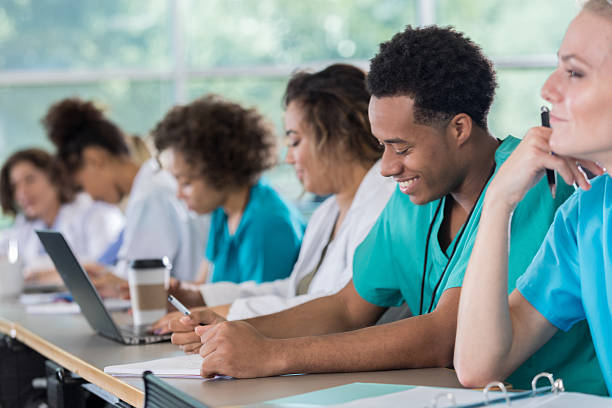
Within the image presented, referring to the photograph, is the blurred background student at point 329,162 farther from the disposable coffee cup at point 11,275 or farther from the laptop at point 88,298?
the disposable coffee cup at point 11,275

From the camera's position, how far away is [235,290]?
7.75 ft

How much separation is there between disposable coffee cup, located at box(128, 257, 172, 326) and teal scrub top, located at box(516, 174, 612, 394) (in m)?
1.01

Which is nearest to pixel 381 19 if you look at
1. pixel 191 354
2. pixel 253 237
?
pixel 253 237

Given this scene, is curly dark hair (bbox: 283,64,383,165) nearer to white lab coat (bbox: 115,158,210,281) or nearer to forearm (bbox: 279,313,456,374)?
forearm (bbox: 279,313,456,374)

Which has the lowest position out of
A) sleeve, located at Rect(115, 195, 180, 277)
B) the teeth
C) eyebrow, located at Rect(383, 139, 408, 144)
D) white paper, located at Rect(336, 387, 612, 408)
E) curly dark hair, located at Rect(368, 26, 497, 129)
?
white paper, located at Rect(336, 387, 612, 408)

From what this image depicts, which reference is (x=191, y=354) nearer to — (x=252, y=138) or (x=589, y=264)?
(x=589, y=264)

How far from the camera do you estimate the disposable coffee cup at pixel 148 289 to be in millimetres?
1986

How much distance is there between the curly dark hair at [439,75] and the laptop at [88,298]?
78 centimetres

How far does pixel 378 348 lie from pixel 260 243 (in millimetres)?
1408

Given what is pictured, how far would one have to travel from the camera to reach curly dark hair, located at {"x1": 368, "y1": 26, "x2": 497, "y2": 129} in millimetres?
1495

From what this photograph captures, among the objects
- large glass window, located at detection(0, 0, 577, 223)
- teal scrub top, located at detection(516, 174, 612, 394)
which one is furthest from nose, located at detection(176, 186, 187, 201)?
large glass window, located at detection(0, 0, 577, 223)

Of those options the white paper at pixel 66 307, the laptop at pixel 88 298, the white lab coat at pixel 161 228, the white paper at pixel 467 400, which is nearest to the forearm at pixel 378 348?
the white paper at pixel 467 400

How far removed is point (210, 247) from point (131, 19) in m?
2.86

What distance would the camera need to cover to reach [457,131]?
152 cm
